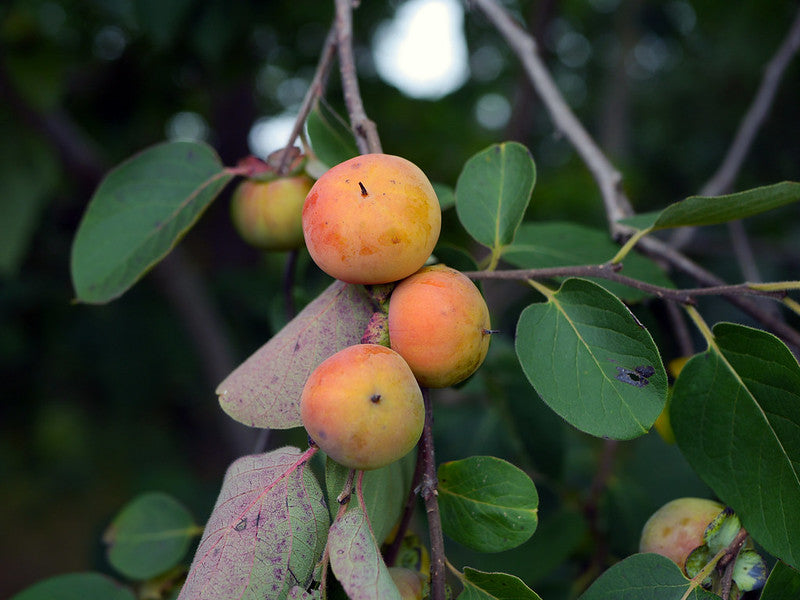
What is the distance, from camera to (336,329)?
2.36 ft

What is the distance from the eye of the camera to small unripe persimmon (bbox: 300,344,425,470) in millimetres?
562

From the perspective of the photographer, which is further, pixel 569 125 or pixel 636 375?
pixel 569 125

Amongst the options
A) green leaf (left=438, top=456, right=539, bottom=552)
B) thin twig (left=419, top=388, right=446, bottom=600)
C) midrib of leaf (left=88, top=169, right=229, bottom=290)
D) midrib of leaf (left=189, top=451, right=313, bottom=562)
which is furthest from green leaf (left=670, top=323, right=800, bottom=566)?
midrib of leaf (left=88, top=169, right=229, bottom=290)

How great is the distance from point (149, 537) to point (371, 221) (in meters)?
0.87

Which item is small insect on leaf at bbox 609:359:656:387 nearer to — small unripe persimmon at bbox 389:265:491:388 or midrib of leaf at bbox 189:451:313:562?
small unripe persimmon at bbox 389:265:491:388

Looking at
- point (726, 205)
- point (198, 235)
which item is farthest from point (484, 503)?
point (198, 235)

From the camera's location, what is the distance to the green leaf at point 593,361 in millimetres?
681

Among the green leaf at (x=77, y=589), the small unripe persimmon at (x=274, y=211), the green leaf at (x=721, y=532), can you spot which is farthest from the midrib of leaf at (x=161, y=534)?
the green leaf at (x=721, y=532)

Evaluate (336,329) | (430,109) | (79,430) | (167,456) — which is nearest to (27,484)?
(79,430)

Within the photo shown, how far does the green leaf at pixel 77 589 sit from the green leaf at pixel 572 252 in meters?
0.85

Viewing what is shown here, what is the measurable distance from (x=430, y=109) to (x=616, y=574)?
2.85m

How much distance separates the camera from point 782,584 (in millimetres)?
695

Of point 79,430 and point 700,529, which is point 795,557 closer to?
point 700,529

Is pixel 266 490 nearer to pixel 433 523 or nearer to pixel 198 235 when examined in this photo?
pixel 433 523
